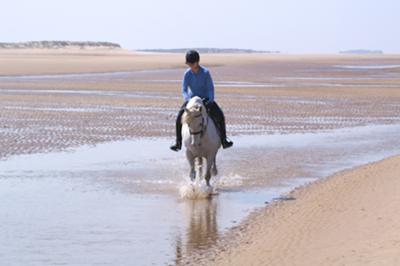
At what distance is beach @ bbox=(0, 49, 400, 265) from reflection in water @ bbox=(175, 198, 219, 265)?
23 millimetres

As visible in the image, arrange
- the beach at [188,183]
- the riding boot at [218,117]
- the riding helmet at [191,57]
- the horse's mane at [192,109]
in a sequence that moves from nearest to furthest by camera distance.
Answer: the beach at [188,183], the horse's mane at [192,109], the riding helmet at [191,57], the riding boot at [218,117]

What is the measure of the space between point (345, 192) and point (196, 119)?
2.45m

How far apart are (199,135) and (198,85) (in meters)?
0.94

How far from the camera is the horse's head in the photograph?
13094 millimetres

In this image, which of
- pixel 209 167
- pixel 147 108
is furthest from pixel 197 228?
pixel 147 108

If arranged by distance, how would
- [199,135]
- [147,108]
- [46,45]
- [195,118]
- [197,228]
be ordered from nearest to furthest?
[197,228] → [195,118] → [199,135] → [147,108] → [46,45]

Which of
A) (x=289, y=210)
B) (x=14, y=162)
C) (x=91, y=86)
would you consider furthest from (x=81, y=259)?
(x=91, y=86)

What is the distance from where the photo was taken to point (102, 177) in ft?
50.8

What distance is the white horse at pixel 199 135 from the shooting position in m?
13.1

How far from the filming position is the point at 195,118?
1318cm

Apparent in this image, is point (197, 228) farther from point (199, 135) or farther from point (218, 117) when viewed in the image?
point (218, 117)

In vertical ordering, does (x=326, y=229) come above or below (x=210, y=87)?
below

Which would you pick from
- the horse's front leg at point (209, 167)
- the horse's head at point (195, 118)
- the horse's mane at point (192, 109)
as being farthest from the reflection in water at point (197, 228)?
the horse's mane at point (192, 109)

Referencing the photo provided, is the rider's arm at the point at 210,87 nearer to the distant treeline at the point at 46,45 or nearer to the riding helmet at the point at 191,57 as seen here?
the riding helmet at the point at 191,57
